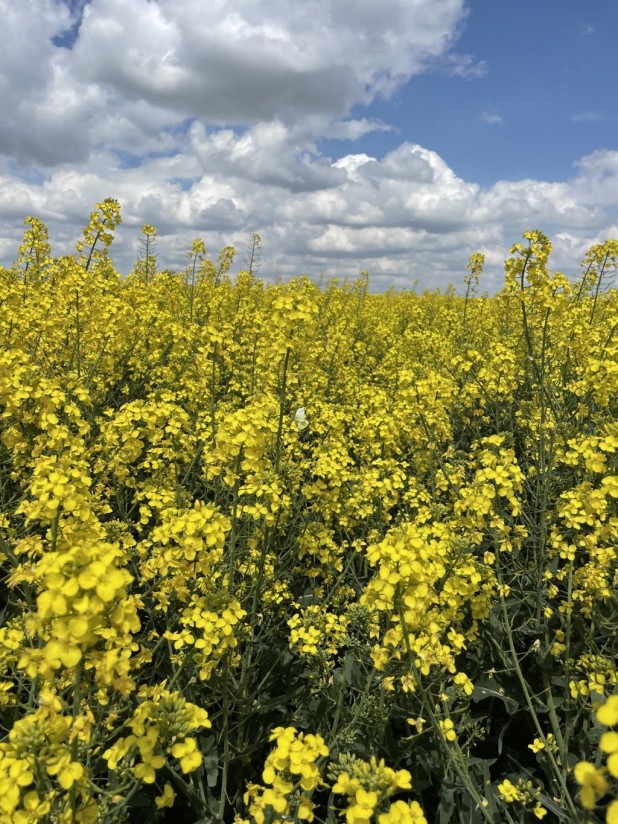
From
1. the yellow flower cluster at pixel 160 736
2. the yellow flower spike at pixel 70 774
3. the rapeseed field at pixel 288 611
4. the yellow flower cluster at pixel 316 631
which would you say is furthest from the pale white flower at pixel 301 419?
the yellow flower spike at pixel 70 774

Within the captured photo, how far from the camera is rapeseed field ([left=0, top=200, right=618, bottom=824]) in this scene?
1.62 metres

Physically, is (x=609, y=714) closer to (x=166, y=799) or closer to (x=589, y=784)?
(x=589, y=784)

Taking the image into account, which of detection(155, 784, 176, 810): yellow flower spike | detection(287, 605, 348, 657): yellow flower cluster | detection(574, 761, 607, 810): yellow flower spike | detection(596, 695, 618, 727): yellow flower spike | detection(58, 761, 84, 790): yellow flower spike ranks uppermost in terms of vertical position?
detection(596, 695, 618, 727): yellow flower spike

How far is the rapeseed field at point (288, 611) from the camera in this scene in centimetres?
162

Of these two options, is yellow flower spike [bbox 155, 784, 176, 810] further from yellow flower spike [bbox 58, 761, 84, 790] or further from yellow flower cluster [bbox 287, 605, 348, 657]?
yellow flower cluster [bbox 287, 605, 348, 657]

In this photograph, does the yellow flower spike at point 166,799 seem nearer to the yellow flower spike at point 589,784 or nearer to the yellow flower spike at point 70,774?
the yellow flower spike at point 70,774

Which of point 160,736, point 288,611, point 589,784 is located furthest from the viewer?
point 288,611

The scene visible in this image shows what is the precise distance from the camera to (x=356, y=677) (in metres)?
3.23

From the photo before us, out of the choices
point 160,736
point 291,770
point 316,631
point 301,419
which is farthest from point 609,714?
point 301,419

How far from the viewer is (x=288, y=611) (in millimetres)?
4125

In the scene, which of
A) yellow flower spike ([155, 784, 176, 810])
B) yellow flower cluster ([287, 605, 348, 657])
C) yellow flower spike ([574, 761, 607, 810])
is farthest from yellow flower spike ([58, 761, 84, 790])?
yellow flower cluster ([287, 605, 348, 657])

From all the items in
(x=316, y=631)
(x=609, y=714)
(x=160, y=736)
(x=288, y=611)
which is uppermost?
(x=609, y=714)

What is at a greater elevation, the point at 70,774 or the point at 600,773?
the point at 600,773

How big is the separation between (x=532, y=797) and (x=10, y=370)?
4.15 metres
